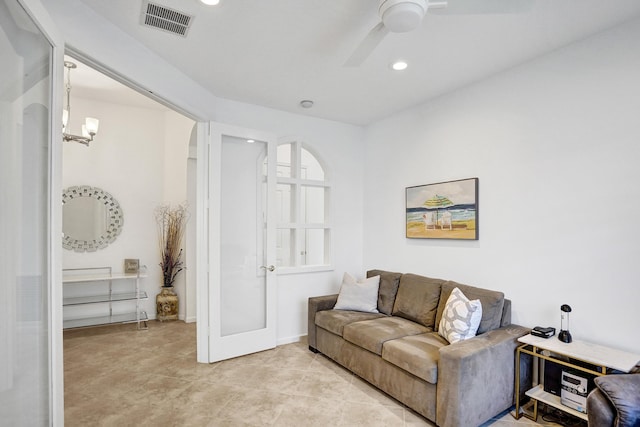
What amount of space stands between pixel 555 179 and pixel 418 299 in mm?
1582

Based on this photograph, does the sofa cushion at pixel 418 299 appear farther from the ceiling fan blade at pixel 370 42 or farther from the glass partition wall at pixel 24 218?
the glass partition wall at pixel 24 218

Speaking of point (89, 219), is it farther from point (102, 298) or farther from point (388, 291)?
point (388, 291)

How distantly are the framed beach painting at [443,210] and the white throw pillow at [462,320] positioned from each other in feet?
2.49

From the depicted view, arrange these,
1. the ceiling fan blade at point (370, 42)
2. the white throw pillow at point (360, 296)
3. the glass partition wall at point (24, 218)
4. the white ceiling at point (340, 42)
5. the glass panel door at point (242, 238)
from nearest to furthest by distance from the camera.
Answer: the glass partition wall at point (24, 218) → the ceiling fan blade at point (370, 42) → the white ceiling at point (340, 42) → the glass panel door at point (242, 238) → the white throw pillow at point (360, 296)

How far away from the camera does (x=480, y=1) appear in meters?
1.61

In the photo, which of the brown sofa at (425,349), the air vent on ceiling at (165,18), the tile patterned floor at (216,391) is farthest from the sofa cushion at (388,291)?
the air vent on ceiling at (165,18)

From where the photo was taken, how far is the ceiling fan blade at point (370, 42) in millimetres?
1775

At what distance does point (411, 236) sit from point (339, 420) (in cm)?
206

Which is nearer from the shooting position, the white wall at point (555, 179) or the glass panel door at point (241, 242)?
the white wall at point (555, 179)

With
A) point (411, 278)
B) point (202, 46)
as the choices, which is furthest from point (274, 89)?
point (411, 278)

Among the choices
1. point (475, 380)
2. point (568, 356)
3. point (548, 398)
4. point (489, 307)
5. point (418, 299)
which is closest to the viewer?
point (568, 356)

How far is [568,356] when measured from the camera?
2.11 metres

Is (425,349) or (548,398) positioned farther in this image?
(425,349)

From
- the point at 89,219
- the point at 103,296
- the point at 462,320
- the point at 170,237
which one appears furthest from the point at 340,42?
the point at 103,296
